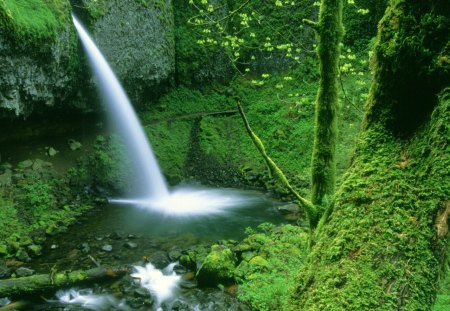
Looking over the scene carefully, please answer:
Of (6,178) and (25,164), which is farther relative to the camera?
(25,164)

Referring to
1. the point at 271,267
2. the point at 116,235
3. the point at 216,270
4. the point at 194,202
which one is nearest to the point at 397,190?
the point at 271,267

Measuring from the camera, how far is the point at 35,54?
8406 mm

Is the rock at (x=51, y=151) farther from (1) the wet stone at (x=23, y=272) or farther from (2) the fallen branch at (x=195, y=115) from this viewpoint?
(1) the wet stone at (x=23, y=272)

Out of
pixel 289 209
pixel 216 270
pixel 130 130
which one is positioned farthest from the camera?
pixel 130 130

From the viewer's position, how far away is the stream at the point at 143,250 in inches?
227

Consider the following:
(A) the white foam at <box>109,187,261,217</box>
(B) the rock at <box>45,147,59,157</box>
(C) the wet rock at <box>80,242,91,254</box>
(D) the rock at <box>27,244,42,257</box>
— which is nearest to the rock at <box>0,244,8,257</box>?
(D) the rock at <box>27,244,42,257</box>

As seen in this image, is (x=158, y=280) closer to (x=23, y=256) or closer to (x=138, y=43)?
(x=23, y=256)

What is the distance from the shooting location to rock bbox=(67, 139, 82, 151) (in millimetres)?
10898

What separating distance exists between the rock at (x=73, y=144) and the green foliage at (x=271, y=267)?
6.34m

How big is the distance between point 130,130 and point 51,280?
668cm

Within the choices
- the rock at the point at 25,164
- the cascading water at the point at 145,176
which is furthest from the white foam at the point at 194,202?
the rock at the point at 25,164

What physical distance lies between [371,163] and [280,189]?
9.44 meters

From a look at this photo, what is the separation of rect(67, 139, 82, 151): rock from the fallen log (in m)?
5.45

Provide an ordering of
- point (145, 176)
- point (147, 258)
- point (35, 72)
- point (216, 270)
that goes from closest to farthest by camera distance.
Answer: point (216, 270), point (147, 258), point (35, 72), point (145, 176)
